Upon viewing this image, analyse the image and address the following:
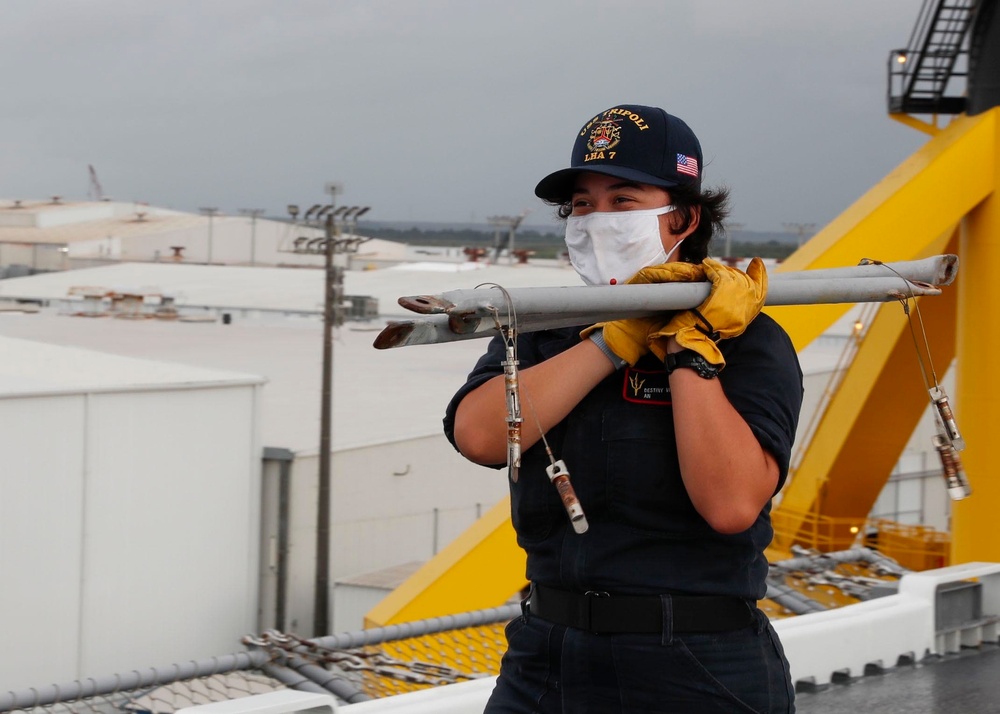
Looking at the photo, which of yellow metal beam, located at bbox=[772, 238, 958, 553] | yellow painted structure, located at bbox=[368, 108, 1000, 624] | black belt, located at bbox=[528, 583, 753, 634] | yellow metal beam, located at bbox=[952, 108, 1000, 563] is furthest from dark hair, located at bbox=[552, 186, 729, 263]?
yellow metal beam, located at bbox=[772, 238, 958, 553]

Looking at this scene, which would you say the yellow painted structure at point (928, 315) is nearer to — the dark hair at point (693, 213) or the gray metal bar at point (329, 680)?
the gray metal bar at point (329, 680)

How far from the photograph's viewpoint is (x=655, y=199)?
2.59 meters

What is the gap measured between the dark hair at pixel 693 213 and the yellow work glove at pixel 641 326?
0.20 metres

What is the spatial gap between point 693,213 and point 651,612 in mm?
799

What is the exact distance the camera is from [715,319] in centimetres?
238

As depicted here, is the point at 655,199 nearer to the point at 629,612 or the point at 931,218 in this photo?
the point at 629,612

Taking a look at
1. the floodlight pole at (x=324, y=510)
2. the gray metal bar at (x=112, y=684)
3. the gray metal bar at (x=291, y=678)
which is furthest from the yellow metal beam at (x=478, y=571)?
the floodlight pole at (x=324, y=510)

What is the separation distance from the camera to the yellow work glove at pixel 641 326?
244cm

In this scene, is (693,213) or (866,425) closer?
(693,213)

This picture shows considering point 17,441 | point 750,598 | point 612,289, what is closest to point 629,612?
point 750,598

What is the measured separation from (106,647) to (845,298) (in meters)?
16.0

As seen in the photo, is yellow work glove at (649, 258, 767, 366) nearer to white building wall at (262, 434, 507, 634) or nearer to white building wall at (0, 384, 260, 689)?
white building wall at (0, 384, 260, 689)

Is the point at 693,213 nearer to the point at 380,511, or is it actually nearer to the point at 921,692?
the point at 921,692

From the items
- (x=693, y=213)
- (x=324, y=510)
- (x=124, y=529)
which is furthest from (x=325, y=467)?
(x=693, y=213)
